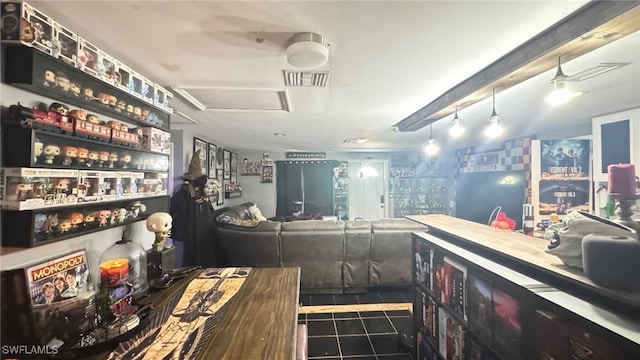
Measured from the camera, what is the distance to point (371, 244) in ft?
10.9

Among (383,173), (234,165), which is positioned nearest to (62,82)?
(234,165)

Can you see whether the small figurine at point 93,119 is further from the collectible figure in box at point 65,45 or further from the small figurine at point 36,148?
the small figurine at point 36,148

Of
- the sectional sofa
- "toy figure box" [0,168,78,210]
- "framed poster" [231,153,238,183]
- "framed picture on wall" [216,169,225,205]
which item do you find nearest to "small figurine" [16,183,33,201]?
"toy figure box" [0,168,78,210]

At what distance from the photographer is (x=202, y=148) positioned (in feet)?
13.8

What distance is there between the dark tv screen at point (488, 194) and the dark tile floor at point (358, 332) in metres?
2.41

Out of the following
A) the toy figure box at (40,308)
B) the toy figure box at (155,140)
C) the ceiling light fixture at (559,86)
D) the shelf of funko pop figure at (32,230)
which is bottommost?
the toy figure box at (40,308)

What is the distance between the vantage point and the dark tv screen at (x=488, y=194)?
4121mm

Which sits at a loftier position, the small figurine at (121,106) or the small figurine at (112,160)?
the small figurine at (121,106)

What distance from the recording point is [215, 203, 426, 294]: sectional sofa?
3.29 meters

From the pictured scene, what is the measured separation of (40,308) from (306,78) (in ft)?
5.40

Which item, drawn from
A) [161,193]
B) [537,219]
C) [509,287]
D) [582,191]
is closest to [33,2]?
[161,193]

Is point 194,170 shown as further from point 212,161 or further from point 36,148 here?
point 36,148

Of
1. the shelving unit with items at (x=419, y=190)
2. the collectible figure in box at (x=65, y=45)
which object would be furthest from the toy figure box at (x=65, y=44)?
the shelving unit with items at (x=419, y=190)

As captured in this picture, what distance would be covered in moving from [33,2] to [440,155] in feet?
22.8
